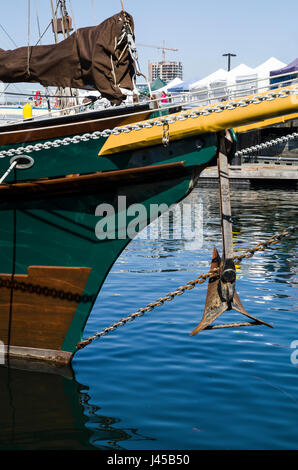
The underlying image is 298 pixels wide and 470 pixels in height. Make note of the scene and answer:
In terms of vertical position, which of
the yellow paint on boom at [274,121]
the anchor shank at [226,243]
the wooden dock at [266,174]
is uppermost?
the wooden dock at [266,174]

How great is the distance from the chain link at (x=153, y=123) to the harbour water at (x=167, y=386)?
2672 mm

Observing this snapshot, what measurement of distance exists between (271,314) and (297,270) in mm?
3583

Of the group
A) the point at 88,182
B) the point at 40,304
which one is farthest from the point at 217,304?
the point at 40,304

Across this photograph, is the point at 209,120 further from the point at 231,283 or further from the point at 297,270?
the point at 297,270

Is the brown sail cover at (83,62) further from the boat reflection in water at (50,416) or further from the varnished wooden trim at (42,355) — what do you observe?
the boat reflection in water at (50,416)

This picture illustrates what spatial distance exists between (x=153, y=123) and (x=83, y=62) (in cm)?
138

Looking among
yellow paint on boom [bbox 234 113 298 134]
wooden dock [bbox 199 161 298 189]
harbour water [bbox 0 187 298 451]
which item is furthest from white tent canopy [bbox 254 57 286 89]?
yellow paint on boom [bbox 234 113 298 134]

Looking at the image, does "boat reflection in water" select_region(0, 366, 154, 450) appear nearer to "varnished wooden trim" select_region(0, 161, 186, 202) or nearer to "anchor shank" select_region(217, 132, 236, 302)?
"anchor shank" select_region(217, 132, 236, 302)

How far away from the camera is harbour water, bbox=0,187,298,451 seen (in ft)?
18.1

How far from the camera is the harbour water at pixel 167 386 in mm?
5520

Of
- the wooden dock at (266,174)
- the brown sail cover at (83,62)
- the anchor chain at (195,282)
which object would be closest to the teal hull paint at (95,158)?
the brown sail cover at (83,62)

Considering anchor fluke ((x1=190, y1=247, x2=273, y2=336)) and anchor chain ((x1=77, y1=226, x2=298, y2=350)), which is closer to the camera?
anchor fluke ((x1=190, y1=247, x2=273, y2=336))

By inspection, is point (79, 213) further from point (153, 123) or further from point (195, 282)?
point (195, 282)

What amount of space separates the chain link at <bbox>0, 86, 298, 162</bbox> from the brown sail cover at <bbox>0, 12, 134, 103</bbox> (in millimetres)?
746
